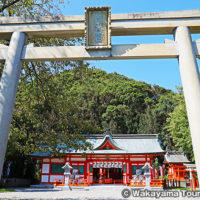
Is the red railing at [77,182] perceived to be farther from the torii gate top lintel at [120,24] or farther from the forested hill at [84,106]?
the torii gate top lintel at [120,24]

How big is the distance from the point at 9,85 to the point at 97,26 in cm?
220

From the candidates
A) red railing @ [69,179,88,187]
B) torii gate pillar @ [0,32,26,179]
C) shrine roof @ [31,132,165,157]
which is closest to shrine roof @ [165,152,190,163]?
shrine roof @ [31,132,165,157]

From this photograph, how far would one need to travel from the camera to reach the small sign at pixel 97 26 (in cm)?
400

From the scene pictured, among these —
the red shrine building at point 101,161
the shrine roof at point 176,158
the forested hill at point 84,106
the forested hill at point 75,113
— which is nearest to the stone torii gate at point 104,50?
the forested hill at point 75,113

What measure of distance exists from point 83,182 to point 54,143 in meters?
9.97

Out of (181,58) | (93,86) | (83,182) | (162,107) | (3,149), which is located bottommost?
(83,182)

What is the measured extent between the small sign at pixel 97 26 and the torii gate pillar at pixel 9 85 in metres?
1.46

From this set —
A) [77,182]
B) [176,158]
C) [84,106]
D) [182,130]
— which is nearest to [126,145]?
[176,158]

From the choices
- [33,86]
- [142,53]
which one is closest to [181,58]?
[142,53]

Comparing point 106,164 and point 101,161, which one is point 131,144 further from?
point 101,161

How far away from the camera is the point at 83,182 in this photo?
47.6ft

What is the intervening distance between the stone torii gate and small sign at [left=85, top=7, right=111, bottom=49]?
Answer: 13cm

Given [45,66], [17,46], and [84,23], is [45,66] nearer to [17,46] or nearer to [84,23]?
[17,46]

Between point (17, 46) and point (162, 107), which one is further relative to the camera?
point (162, 107)
